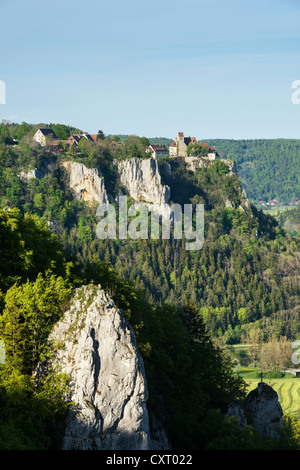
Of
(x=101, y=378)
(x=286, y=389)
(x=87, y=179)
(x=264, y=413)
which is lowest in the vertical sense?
(x=286, y=389)

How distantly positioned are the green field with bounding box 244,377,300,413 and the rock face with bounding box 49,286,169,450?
273ft

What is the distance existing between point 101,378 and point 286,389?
98864 millimetres

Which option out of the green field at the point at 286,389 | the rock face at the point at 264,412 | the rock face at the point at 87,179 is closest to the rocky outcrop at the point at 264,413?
the rock face at the point at 264,412

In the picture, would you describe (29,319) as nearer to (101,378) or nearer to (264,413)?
(101,378)

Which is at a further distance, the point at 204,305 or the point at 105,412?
the point at 204,305

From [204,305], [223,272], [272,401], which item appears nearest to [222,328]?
[204,305]

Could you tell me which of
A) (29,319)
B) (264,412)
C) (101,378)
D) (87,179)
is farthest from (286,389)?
(29,319)

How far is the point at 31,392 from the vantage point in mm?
35094

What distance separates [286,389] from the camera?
128 meters

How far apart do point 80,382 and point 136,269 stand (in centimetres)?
14929

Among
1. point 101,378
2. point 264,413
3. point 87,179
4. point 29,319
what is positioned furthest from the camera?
point 87,179

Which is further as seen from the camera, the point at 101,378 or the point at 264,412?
the point at 264,412

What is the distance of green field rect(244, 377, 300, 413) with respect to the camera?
383 ft

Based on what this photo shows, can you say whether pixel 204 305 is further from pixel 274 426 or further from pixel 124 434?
pixel 124 434
